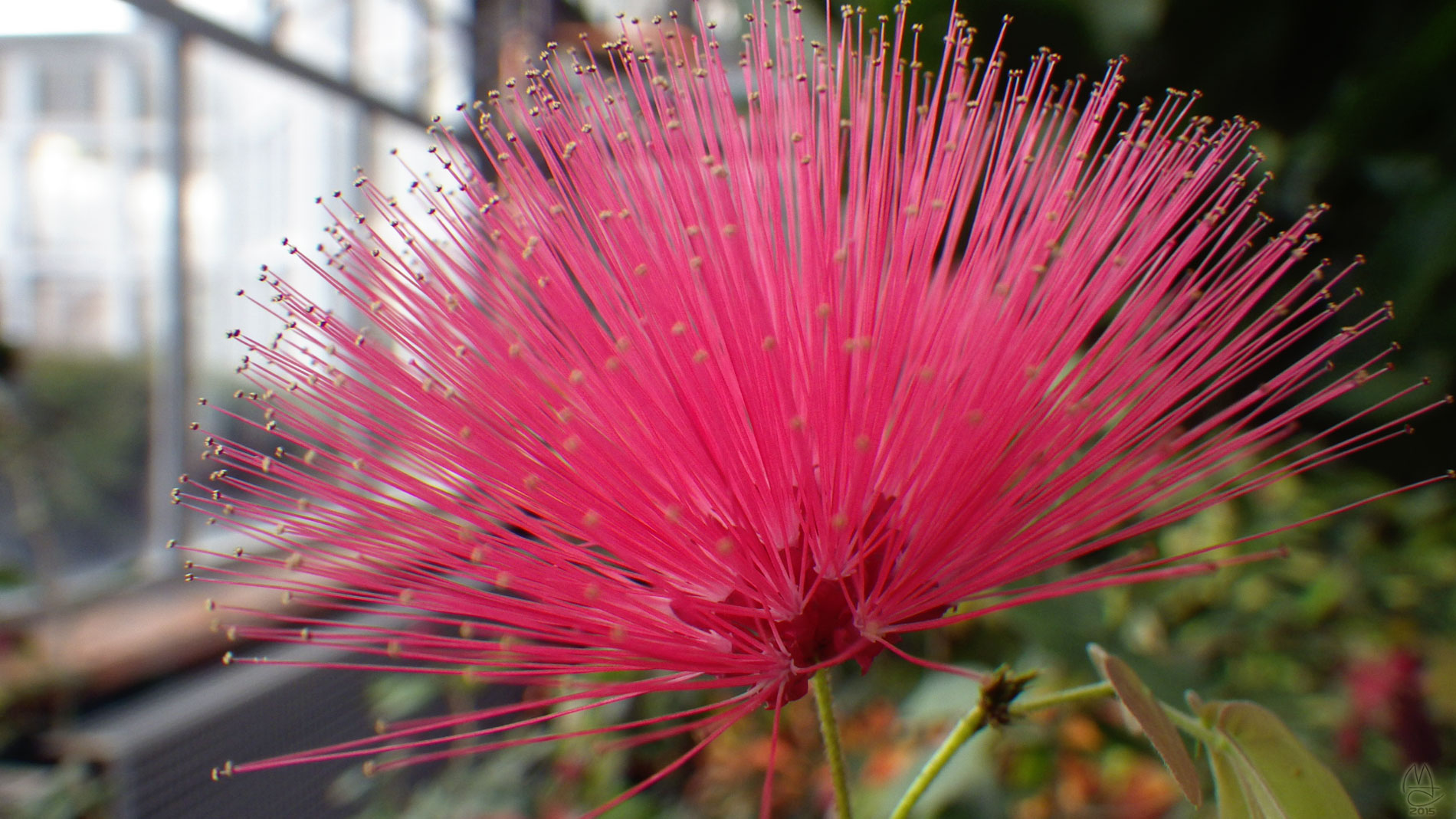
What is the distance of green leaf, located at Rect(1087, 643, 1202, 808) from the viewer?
0.41m

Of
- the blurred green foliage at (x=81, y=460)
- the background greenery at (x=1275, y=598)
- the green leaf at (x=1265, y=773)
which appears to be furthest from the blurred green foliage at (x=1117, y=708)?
the blurred green foliage at (x=81, y=460)

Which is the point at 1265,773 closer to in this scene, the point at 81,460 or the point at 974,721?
the point at 974,721

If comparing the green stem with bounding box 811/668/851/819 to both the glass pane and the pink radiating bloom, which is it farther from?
the glass pane

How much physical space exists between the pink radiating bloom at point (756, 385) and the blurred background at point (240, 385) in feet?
1.17

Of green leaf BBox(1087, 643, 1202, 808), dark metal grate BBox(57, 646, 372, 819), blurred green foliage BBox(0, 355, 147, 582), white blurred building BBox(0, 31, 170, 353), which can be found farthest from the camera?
white blurred building BBox(0, 31, 170, 353)

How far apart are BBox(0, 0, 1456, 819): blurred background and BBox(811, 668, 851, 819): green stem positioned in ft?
1.24

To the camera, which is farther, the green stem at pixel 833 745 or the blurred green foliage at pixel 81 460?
the blurred green foliage at pixel 81 460

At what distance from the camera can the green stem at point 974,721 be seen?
468 millimetres

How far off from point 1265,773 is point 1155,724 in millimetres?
85

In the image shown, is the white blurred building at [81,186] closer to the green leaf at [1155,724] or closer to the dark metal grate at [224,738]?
the dark metal grate at [224,738]

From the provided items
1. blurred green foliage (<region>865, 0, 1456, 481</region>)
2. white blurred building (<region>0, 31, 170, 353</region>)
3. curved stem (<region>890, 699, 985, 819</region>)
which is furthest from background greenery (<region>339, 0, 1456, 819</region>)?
white blurred building (<region>0, 31, 170, 353</region>)

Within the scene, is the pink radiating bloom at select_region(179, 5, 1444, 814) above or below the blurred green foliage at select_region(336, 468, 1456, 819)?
above

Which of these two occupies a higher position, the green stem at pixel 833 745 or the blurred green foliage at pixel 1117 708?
the green stem at pixel 833 745

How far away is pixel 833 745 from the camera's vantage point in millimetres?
450
